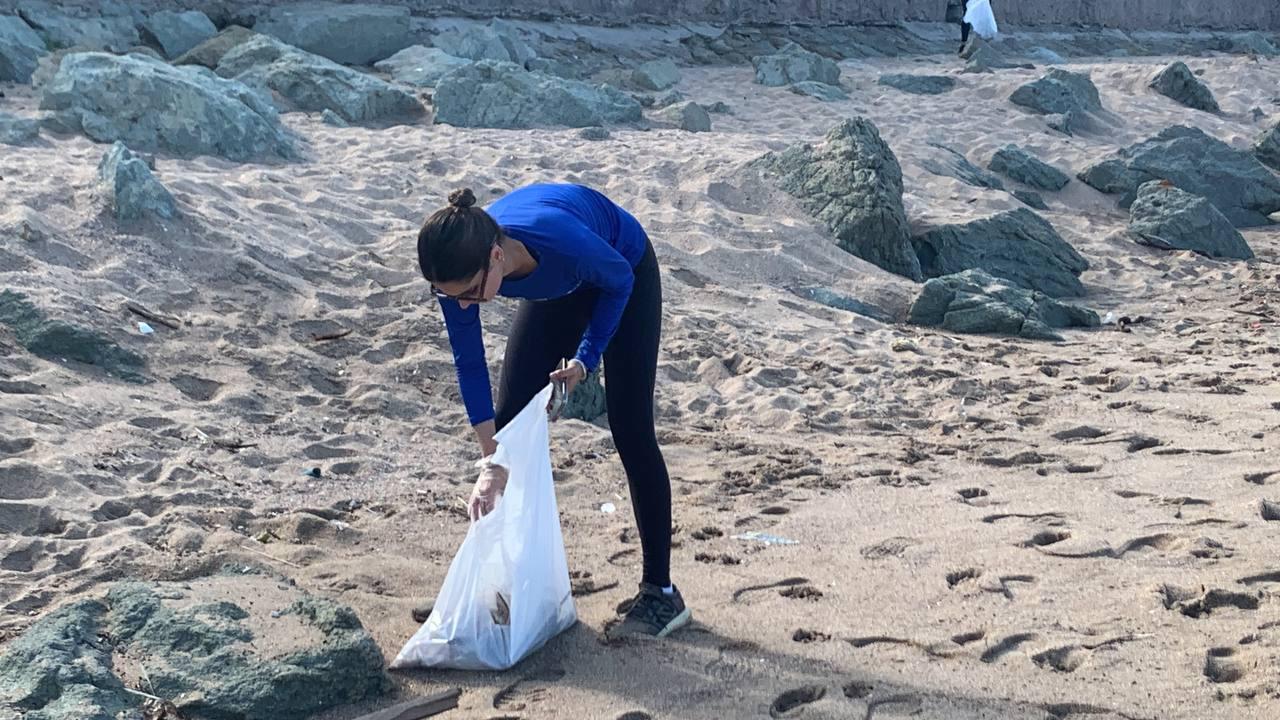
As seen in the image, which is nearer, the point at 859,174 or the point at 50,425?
the point at 50,425

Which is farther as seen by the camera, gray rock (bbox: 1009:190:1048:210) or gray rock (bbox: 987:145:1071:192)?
gray rock (bbox: 987:145:1071:192)

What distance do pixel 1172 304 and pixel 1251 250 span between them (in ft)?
7.79

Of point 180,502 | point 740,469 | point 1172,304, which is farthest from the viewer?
point 1172,304

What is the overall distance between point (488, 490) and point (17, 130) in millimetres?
5666

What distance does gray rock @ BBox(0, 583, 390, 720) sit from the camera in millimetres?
3004

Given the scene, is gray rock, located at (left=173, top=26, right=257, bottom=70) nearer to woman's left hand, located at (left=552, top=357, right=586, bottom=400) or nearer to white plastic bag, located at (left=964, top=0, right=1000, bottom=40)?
woman's left hand, located at (left=552, top=357, right=586, bottom=400)

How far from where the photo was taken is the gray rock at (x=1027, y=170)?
11.5m

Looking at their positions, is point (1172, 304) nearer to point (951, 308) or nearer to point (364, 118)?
point (951, 308)

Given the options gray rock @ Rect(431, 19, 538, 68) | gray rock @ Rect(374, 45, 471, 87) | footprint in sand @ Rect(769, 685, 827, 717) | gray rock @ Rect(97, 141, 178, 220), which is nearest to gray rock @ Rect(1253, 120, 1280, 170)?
gray rock @ Rect(431, 19, 538, 68)

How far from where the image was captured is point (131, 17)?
11281 mm

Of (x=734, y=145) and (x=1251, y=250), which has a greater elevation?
(x=734, y=145)

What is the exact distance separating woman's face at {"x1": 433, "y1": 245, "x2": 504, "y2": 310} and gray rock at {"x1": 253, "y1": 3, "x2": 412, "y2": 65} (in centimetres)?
952

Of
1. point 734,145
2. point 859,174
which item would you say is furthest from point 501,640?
point 734,145

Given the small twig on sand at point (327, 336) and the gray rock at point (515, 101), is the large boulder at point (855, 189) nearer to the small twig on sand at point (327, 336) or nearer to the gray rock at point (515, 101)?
the gray rock at point (515, 101)
